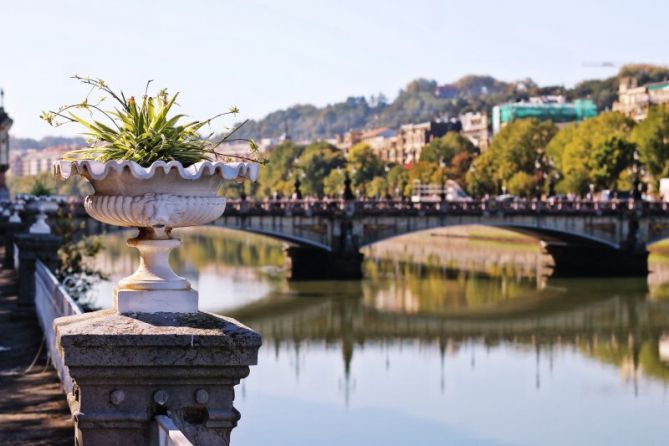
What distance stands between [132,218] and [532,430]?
59.0 feet

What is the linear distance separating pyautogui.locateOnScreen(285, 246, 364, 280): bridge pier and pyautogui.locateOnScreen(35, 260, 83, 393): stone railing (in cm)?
3696

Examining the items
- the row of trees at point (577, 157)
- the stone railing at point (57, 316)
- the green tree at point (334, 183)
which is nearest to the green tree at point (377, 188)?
the green tree at point (334, 183)

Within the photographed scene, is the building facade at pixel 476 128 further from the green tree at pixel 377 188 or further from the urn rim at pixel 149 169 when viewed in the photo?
the urn rim at pixel 149 169

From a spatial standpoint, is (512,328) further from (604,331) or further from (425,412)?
(425,412)

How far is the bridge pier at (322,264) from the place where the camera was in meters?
53.9

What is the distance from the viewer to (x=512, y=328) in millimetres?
38594

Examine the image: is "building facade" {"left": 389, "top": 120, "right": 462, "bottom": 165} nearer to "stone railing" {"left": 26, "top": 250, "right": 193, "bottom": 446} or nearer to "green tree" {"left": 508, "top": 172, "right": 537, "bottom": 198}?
"green tree" {"left": 508, "top": 172, "right": 537, "bottom": 198}

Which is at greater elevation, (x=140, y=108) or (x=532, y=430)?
(x=140, y=108)

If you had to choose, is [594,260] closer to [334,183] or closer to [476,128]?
[334,183]

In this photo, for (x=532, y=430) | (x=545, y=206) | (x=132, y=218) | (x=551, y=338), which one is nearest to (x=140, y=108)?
(x=132, y=218)

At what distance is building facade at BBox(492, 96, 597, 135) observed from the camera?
177m

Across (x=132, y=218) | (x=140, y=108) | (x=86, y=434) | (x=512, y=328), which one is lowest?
(x=512, y=328)

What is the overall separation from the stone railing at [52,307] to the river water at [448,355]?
224 inches

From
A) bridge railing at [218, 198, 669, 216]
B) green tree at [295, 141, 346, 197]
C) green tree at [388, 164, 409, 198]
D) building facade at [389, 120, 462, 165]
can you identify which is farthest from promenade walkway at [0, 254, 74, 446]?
building facade at [389, 120, 462, 165]
